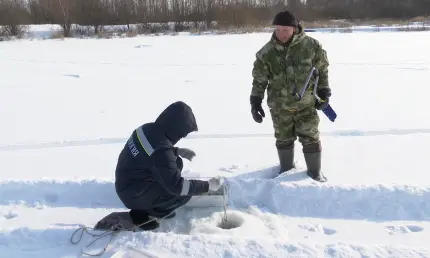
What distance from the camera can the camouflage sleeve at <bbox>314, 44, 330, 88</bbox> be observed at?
3.21 metres

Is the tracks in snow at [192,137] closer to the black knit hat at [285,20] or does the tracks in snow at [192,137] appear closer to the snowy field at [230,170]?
the snowy field at [230,170]

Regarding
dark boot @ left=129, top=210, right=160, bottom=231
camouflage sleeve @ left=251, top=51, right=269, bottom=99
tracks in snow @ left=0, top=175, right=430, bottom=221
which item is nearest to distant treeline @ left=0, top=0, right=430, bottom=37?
tracks in snow @ left=0, top=175, right=430, bottom=221

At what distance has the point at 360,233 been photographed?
114 inches

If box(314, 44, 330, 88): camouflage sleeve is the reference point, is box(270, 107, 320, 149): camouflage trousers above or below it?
below

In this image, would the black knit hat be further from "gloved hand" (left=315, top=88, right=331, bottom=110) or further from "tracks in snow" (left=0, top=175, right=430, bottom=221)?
"tracks in snow" (left=0, top=175, right=430, bottom=221)

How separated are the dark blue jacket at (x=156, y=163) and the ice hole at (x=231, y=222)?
0.39 m

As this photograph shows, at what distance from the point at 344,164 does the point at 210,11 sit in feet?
97.5

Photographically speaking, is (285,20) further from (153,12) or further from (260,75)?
(153,12)

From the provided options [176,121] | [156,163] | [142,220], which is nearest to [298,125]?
[176,121]

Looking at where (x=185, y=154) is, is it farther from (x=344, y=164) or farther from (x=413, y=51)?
(x=413, y=51)

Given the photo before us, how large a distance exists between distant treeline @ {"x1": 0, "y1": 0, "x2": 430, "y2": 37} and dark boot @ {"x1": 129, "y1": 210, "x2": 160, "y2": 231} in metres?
23.0

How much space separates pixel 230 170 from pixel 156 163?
4.43 feet

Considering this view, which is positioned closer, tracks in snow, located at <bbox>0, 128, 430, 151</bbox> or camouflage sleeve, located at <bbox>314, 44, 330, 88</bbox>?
camouflage sleeve, located at <bbox>314, 44, 330, 88</bbox>

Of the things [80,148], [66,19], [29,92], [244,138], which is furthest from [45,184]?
[66,19]
